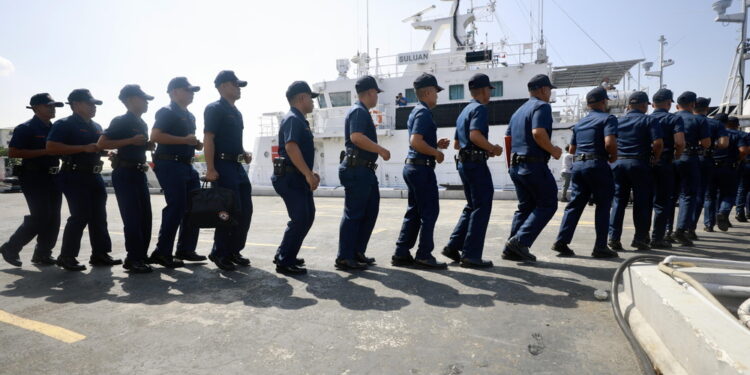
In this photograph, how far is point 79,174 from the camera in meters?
3.98

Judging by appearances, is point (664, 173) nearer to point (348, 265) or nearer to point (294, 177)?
point (348, 265)

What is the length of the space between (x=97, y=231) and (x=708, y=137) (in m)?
6.92

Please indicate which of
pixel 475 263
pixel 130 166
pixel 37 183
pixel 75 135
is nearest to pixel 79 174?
pixel 75 135

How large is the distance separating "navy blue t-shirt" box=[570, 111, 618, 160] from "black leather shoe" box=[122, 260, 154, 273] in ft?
14.7

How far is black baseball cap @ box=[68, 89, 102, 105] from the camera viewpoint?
4.04 metres

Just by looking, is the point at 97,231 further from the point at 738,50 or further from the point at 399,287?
the point at 738,50

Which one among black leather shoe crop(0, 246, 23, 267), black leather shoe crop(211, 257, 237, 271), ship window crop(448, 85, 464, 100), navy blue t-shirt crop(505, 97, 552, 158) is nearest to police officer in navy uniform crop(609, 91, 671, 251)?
navy blue t-shirt crop(505, 97, 552, 158)

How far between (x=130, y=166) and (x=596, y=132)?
4601mm

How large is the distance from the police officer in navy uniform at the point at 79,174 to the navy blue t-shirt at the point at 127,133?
0.73 ft

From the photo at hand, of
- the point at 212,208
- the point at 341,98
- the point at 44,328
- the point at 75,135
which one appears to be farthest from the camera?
the point at 341,98

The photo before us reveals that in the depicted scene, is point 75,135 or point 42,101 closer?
point 75,135

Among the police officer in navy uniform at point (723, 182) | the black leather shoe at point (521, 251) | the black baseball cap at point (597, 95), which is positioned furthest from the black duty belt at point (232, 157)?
the police officer in navy uniform at point (723, 182)

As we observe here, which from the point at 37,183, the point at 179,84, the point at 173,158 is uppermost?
the point at 179,84

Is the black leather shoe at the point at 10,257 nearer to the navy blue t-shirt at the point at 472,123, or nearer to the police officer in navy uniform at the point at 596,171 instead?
the navy blue t-shirt at the point at 472,123
